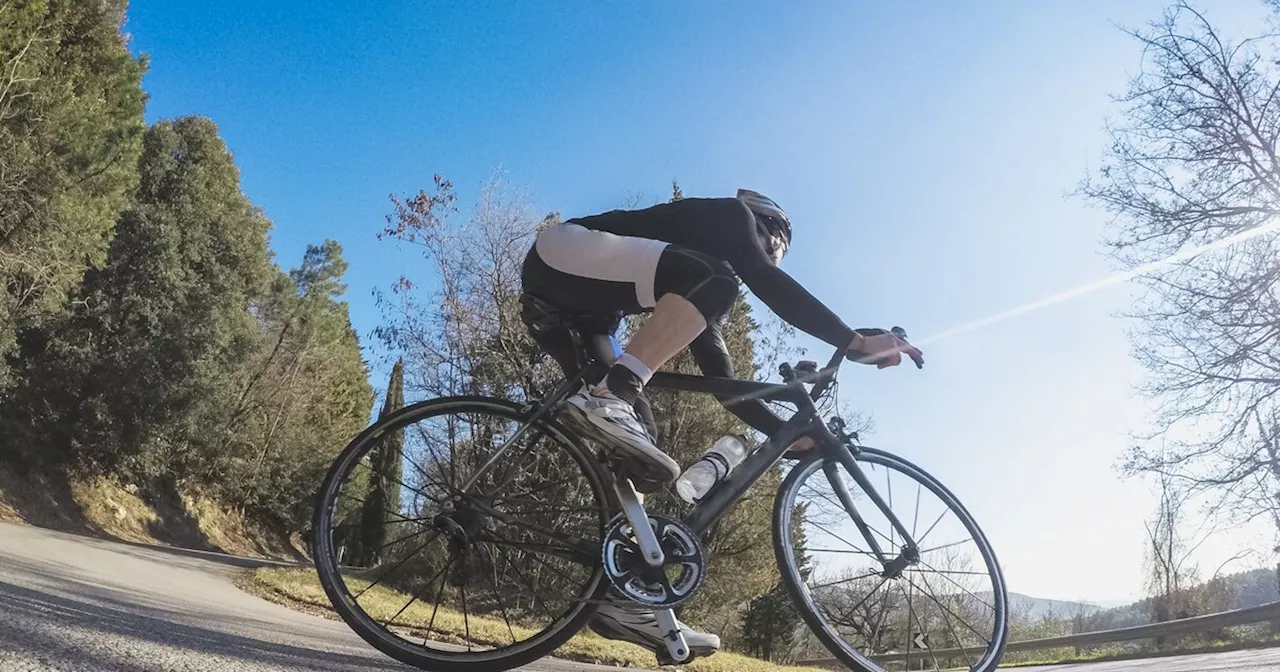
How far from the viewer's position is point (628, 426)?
2.12 metres

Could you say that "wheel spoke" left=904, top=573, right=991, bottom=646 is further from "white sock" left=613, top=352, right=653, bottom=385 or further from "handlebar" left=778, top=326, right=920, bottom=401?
"white sock" left=613, top=352, right=653, bottom=385

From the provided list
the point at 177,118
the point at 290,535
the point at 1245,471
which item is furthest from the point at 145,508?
the point at 1245,471

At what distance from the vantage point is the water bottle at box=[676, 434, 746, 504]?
225 centimetres

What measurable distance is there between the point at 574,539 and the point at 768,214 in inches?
51.3

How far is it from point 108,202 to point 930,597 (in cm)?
2205

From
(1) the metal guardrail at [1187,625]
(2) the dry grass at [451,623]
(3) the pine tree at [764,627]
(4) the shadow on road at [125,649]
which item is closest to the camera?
(4) the shadow on road at [125,649]

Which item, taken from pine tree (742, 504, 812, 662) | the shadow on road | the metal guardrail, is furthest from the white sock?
pine tree (742, 504, 812, 662)

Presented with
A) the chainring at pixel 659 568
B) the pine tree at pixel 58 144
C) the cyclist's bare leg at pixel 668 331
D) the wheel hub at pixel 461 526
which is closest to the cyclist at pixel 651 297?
the cyclist's bare leg at pixel 668 331

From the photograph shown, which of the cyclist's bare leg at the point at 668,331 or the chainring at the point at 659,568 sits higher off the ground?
the cyclist's bare leg at the point at 668,331

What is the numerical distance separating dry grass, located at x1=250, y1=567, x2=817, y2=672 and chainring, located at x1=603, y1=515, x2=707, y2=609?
0.53m

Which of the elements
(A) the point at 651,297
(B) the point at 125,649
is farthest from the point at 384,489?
(A) the point at 651,297

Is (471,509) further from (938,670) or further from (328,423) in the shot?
Result: (328,423)

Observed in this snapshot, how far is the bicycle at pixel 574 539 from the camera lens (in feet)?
7.05

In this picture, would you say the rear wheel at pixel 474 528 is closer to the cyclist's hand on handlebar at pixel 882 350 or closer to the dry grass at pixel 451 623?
the dry grass at pixel 451 623
